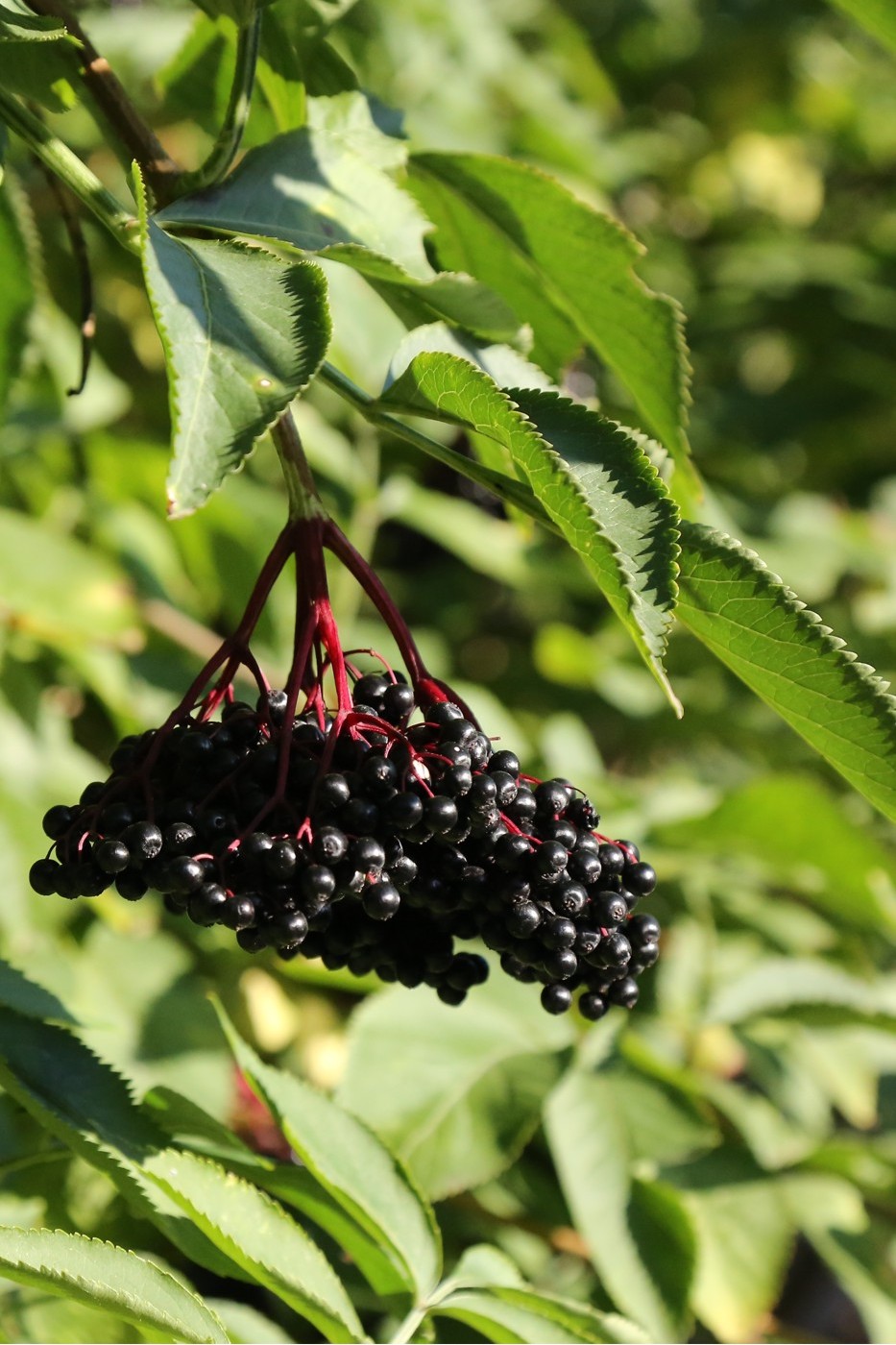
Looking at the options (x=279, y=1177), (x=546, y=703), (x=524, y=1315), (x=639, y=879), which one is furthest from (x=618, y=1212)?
(x=546, y=703)

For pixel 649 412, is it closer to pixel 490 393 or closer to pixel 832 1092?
pixel 490 393

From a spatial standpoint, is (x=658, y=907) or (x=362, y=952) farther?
(x=658, y=907)

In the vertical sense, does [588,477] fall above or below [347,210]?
below

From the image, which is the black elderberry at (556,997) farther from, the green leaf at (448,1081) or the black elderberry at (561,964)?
the green leaf at (448,1081)

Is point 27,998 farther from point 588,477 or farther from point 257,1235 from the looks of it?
point 588,477

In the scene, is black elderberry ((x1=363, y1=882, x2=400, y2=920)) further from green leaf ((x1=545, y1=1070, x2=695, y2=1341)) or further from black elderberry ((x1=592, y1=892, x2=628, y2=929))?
green leaf ((x1=545, y1=1070, x2=695, y2=1341))

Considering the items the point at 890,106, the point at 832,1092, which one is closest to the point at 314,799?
the point at 832,1092
